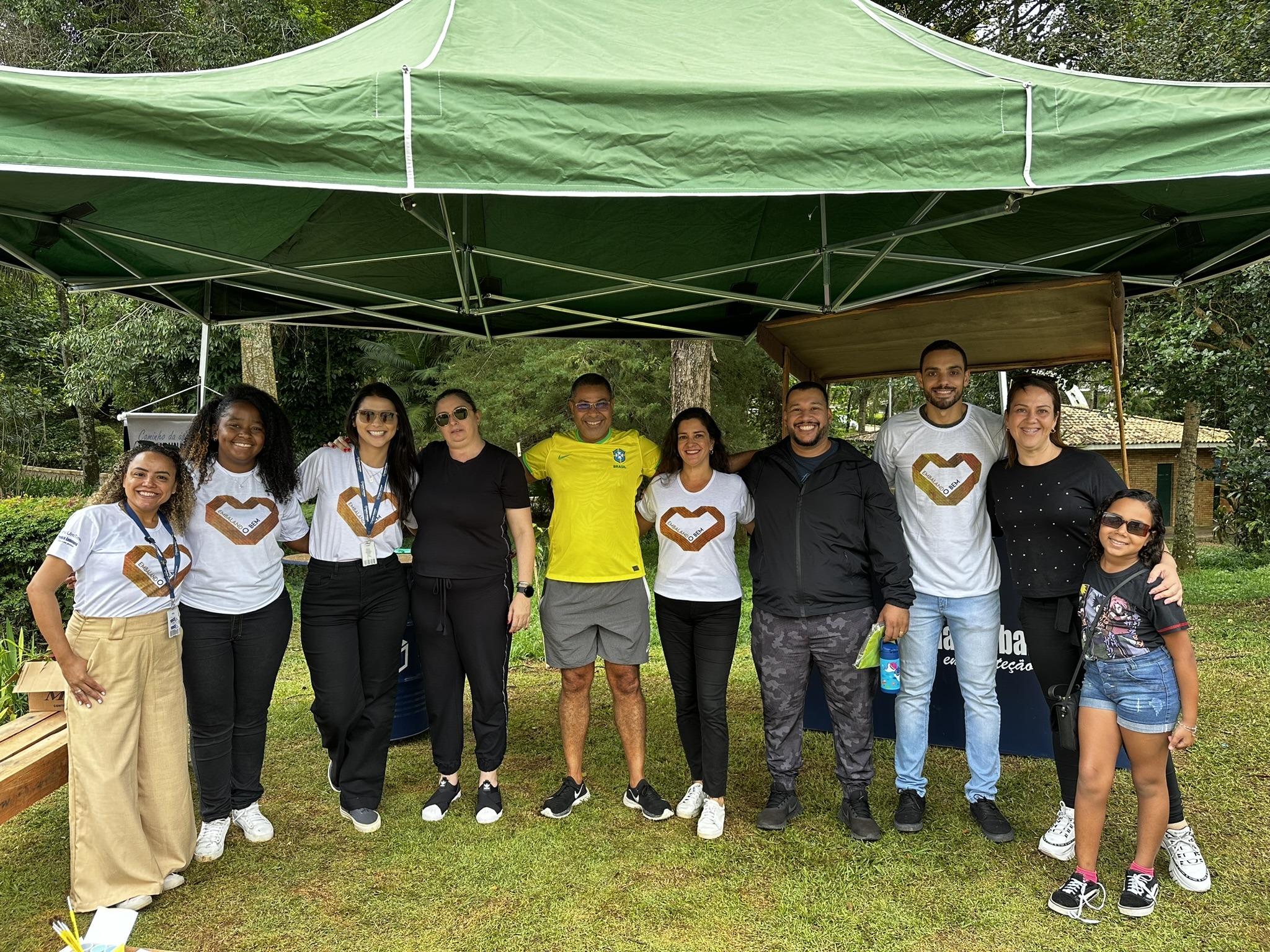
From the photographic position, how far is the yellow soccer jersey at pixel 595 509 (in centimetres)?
344

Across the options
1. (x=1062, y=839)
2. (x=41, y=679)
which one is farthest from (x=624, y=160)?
(x=41, y=679)

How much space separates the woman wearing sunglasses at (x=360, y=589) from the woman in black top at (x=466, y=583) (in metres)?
0.10

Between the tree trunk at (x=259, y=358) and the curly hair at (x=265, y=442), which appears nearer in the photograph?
the curly hair at (x=265, y=442)

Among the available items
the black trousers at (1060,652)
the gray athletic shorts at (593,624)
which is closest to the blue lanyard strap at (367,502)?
the gray athletic shorts at (593,624)

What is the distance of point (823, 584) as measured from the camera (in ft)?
10.7

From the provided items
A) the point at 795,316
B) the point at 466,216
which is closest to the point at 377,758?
the point at 466,216

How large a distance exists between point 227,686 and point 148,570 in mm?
565

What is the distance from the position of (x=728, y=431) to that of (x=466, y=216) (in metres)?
9.22

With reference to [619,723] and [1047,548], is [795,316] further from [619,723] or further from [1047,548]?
[619,723]

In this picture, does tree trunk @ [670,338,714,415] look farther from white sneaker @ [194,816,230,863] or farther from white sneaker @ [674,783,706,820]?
white sneaker @ [194,816,230,863]

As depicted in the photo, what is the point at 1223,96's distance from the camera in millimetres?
2207

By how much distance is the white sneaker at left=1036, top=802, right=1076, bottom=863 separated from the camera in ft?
10.4

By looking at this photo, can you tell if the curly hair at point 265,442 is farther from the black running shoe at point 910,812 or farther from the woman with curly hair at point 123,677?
the black running shoe at point 910,812

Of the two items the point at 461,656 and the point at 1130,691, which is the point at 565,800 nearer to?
the point at 461,656
